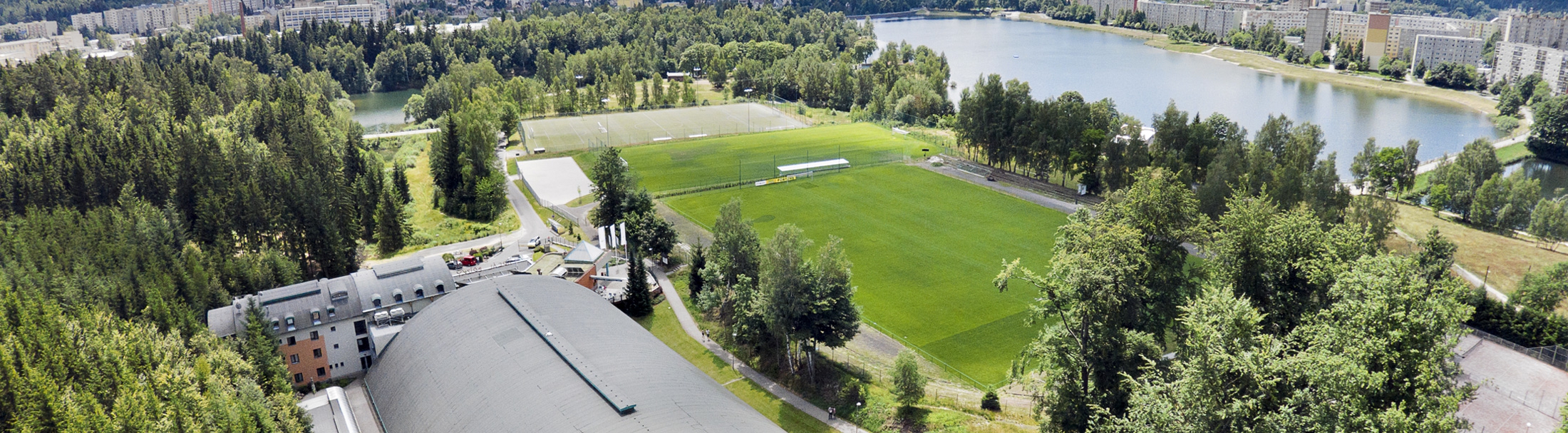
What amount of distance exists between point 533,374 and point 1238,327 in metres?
22.9

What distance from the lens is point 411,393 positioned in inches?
1390

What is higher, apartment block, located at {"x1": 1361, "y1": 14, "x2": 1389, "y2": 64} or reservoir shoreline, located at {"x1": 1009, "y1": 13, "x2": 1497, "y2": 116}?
apartment block, located at {"x1": 1361, "y1": 14, "x2": 1389, "y2": 64}

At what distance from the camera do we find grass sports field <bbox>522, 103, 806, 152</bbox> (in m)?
94.4

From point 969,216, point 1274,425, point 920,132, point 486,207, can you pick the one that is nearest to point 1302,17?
point 920,132

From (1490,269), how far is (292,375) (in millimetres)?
65639

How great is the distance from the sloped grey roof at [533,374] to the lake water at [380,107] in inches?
3229

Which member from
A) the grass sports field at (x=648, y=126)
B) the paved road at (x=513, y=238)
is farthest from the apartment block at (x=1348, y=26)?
the paved road at (x=513, y=238)

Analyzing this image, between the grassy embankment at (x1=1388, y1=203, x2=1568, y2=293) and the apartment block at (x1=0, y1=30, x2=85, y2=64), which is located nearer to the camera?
the grassy embankment at (x1=1388, y1=203, x2=1568, y2=293)

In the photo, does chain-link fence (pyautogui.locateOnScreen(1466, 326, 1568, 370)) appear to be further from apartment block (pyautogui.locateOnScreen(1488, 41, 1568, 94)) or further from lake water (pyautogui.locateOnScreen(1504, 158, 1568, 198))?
apartment block (pyautogui.locateOnScreen(1488, 41, 1568, 94))

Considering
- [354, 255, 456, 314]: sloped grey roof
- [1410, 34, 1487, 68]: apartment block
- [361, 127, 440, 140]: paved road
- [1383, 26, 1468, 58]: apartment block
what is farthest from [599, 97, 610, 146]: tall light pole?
[1383, 26, 1468, 58]: apartment block

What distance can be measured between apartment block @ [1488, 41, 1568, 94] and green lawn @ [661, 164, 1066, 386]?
3185 inches

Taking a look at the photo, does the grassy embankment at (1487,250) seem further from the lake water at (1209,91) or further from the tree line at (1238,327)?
the lake water at (1209,91)

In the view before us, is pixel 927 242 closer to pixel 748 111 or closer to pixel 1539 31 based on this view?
pixel 748 111

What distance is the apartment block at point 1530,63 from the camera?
106500 millimetres
